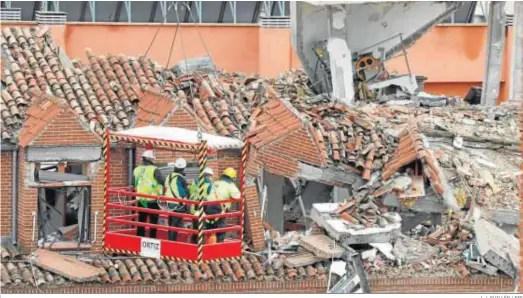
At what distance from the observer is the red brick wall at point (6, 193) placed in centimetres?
3878

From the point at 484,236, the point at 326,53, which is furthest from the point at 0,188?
the point at 326,53

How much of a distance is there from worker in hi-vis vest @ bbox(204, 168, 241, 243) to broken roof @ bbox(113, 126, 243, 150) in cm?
63

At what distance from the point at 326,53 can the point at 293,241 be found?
36.9 ft

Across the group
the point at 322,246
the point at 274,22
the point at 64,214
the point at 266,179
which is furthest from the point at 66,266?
the point at 274,22

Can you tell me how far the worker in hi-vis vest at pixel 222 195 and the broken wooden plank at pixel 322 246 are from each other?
1.69 metres

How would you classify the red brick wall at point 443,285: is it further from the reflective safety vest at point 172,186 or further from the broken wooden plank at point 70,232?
the broken wooden plank at point 70,232

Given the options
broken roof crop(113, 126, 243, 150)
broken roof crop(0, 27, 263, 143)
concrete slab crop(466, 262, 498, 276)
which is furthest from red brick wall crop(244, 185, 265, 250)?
concrete slab crop(466, 262, 498, 276)

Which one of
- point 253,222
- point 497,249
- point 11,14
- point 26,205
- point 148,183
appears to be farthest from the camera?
Answer: point 11,14

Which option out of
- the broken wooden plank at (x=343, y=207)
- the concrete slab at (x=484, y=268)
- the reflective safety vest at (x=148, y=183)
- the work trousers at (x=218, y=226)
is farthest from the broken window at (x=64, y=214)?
the concrete slab at (x=484, y=268)

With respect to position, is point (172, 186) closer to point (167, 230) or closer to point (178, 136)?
point (167, 230)

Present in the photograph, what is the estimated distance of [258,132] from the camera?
132 feet

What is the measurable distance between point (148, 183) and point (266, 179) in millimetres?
3739

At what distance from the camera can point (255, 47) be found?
6378cm

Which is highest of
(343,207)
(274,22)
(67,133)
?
(274,22)
